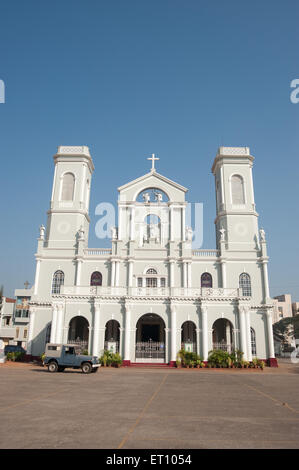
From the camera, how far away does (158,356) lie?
92.2ft

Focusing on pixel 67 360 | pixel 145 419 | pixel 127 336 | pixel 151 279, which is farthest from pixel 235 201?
pixel 145 419

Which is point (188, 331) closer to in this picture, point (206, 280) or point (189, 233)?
point (206, 280)

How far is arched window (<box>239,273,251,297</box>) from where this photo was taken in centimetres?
3338

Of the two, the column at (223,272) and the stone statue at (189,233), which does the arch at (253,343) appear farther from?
the stone statue at (189,233)

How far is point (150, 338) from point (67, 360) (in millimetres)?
10147

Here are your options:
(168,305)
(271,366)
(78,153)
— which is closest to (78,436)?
(168,305)

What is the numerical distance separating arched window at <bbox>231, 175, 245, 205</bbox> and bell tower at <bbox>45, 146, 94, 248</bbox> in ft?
50.9

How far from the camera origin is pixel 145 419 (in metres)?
8.34

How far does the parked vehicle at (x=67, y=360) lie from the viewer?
71.6 feet

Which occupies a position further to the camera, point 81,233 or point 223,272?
point 81,233

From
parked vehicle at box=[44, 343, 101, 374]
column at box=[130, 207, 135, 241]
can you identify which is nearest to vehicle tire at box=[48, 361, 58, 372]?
parked vehicle at box=[44, 343, 101, 374]

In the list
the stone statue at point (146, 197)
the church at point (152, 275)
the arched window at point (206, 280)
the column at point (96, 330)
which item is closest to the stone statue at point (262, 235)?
the church at point (152, 275)
